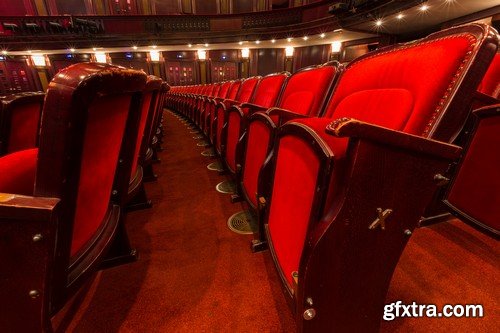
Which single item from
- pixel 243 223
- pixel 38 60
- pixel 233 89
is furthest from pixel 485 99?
pixel 38 60

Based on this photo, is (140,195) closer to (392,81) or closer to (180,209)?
(180,209)

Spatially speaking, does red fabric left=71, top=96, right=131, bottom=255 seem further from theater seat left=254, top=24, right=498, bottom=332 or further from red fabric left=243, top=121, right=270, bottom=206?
red fabric left=243, top=121, right=270, bottom=206

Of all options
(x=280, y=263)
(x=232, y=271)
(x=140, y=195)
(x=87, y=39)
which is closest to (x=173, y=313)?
(x=232, y=271)

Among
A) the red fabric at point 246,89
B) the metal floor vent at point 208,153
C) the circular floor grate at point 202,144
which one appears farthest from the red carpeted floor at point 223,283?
the circular floor grate at point 202,144

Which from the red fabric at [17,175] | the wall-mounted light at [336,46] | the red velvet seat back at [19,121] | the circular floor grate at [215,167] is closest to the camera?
the red fabric at [17,175]

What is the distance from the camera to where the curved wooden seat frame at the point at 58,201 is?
0.37 meters

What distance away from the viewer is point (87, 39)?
34.2ft

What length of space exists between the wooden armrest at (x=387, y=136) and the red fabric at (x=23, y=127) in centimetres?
121

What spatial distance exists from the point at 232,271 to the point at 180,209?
26.8 inches

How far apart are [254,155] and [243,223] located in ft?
1.39

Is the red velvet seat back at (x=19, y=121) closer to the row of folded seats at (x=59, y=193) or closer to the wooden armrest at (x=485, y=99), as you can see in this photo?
the row of folded seats at (x=59, y=193)

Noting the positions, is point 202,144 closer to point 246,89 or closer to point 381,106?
point 246,89

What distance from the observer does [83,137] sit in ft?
1.37

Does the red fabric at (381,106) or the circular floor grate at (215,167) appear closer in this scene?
the red fabric at (381,106)
